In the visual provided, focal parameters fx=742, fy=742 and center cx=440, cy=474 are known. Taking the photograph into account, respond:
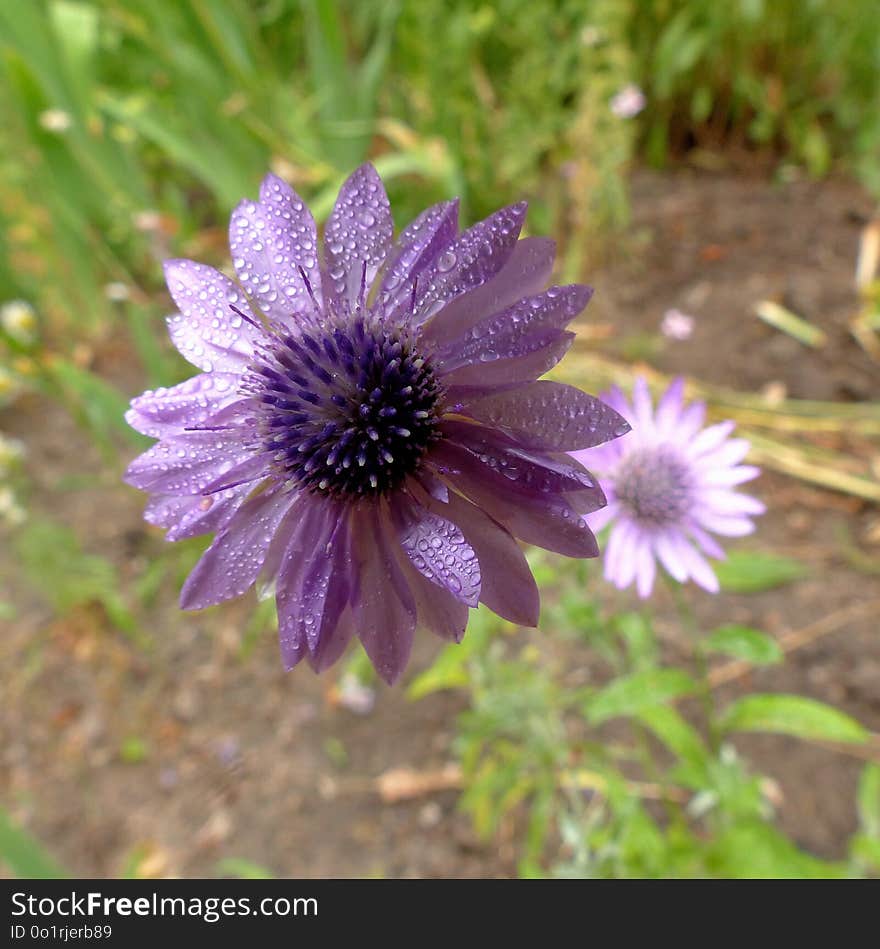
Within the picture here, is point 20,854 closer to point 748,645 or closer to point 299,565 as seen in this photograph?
point 299,565

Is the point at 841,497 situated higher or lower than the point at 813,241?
lower

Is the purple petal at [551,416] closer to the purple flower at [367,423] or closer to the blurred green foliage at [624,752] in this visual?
the purple flower at [367,423]

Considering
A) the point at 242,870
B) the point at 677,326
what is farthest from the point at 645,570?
the point at 677,326

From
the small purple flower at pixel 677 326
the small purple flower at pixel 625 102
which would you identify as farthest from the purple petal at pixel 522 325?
the small purple flower at pixel 625 102

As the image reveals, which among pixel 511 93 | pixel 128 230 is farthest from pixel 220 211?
pixel 511 93

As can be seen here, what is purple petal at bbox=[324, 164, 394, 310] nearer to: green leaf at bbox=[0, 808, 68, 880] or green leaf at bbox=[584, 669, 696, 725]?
green leaf at bbox=[584, 669, 696, 725]

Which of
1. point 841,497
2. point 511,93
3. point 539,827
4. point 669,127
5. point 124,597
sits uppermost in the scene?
point 511,93

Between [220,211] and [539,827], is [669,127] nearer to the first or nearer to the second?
[220,211]

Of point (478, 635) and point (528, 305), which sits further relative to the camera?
point (478, 635)
